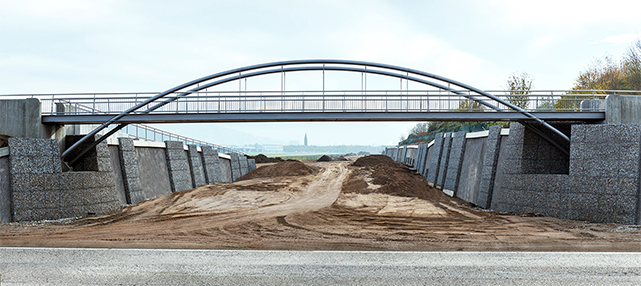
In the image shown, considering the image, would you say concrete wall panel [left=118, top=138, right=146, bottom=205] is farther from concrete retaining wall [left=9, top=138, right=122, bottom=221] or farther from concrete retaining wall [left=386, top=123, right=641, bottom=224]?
concrete retaining wall [left=386, top=123, right=641, bottom=224]

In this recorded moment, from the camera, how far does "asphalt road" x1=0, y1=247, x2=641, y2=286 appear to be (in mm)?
7367

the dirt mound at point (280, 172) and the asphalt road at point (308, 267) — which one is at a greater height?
the asphalt road at point (308, 267)

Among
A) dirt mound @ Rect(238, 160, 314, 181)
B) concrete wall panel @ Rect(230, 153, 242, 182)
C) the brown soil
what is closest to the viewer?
the brown soil

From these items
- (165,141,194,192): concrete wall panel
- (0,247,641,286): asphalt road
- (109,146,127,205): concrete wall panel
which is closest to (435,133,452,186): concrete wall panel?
(165,141,194,192): concrete wall panel

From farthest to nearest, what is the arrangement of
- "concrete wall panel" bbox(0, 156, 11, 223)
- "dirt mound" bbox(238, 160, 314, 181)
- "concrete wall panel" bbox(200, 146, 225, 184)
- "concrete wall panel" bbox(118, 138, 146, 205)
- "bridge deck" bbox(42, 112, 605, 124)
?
"dirt mound" bbox(238, 160, 314, 181) < "concrete wall panel" bbox(200, 146, 225, 184) < "concrete wall panel" bbox(118, 138, 146, 205) < "bridge deck" bbox(42, 112, 605, 124) < "concrete wall panel" bbox(0, 156, 11, 223)

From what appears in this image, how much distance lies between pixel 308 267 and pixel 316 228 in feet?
16.8

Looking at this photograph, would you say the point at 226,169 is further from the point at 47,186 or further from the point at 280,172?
the point at 47,186

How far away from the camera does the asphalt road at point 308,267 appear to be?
7367 mm

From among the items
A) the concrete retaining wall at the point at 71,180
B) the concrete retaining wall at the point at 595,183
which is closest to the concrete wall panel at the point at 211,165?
the concrete retaining wall at the point at 71,180

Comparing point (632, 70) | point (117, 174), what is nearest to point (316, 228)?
point (117, 174)

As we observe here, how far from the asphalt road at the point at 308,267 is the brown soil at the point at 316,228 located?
0.98 meters

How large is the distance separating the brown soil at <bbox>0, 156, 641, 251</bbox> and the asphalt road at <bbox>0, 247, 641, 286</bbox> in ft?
3.22

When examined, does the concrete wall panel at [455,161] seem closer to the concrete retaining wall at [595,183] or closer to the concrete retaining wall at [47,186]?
the concrete retaining wall at [595,183]

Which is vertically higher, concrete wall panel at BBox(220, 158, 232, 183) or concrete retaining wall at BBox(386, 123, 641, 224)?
concrete retaining wall at BBox(386, 123, 641, 224)
